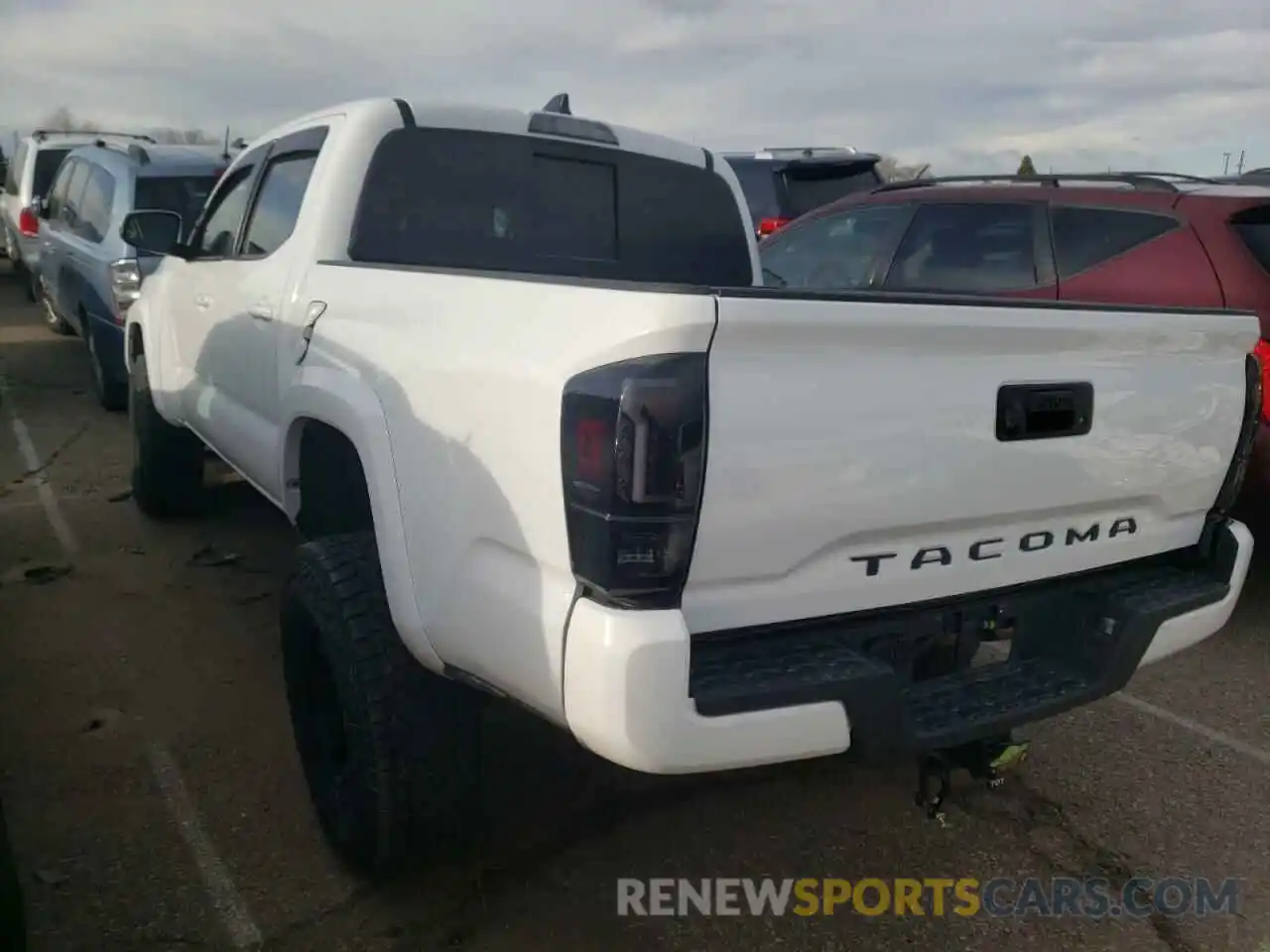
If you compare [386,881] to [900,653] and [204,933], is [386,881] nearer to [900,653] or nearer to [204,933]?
[204,933]

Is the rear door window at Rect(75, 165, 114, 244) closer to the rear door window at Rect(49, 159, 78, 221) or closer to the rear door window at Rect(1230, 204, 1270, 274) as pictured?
the rear door window at Rect(49, 159, 78, 221)

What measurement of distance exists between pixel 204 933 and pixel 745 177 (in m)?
9.45

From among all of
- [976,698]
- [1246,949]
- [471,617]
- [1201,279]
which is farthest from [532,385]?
[1201,279]

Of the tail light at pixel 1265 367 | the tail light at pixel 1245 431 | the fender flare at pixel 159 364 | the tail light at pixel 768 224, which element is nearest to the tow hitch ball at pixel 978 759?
the tail light at pixel 1245 431

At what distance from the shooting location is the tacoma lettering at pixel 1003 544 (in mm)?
2266

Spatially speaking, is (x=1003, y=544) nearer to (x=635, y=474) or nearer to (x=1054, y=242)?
(x=635, y=474)

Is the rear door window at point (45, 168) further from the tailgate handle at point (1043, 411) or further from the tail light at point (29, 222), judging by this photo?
the tailgate handle at point (1043, 411)

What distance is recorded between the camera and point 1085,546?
104 inches

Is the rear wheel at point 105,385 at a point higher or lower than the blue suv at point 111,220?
lower

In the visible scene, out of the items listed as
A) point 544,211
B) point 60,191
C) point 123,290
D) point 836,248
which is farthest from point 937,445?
point 60,191

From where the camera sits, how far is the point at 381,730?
249 centimetres

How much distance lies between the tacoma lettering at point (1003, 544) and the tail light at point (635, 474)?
48 cm

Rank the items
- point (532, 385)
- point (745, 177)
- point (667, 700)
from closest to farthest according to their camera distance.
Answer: point (667, 700), point (532, 385), point (745, 177)

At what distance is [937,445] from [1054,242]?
351cm
